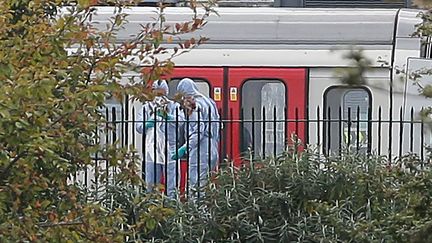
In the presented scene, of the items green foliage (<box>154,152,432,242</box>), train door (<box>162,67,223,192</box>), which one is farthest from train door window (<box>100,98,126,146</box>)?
train door (<box>162,67,223,192</box>)

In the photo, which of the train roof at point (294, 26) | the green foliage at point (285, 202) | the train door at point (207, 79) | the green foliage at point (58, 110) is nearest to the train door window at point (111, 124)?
the green foliage at point (58, 110)

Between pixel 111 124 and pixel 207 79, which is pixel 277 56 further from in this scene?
pixel 111 124

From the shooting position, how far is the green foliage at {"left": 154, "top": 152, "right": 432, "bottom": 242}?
6168 mm

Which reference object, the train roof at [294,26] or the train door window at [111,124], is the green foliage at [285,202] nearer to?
the train door window at [111,124]

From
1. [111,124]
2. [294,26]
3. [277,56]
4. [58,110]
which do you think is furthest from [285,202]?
[294,26]

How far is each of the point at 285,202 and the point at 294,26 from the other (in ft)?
16.4

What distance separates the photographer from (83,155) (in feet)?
13.0

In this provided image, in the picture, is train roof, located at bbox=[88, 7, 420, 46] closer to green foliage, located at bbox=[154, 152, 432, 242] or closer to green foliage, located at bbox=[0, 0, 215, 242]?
green foliage, located at bbox=[154, 152, 432, 242]

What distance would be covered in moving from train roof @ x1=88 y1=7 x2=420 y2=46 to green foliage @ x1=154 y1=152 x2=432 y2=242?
4355 mm

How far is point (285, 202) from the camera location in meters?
6.30

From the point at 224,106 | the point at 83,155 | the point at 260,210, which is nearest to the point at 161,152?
the point at 224,106

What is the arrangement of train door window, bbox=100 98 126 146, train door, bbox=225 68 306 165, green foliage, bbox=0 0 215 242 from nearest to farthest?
green foliage, bbox=0 0 215 242
train door window, bbox=100 98 126 146
train door, bbox=225 68 306 165

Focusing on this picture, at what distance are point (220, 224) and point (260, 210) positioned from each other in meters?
0.29

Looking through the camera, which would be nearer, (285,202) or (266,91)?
(285,202)
